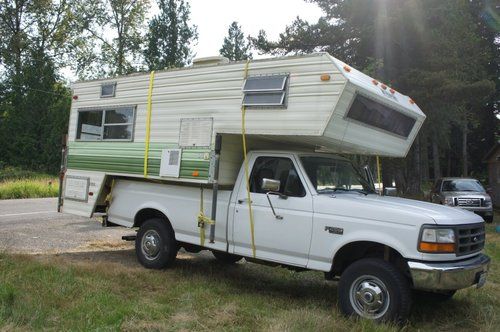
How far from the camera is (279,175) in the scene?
21.4ft

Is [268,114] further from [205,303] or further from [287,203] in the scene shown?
[205,303]

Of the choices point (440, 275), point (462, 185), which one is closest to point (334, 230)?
point (440, 275)

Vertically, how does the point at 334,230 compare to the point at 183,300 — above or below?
above

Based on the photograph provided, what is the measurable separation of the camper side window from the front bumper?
4.87 metres

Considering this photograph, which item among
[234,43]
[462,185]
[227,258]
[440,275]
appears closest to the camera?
[440,275]

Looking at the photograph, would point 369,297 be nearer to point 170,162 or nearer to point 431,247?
point 431,247

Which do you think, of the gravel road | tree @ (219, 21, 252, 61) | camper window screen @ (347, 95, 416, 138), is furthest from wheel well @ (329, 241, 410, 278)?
tree @ (219, 21, 252, 61)

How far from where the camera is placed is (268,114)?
633 centimetres

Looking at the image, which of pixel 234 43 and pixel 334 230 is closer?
pixel 334 230

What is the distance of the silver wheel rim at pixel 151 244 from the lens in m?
7.70

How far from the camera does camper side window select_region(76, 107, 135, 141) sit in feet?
26.8

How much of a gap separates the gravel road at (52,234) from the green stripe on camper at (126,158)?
152 centimetres

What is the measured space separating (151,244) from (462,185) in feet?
48.0

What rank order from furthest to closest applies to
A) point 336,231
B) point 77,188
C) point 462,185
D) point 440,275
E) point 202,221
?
point 462,185, point 77,188, point 202,221, point 336,231, point 440,275
